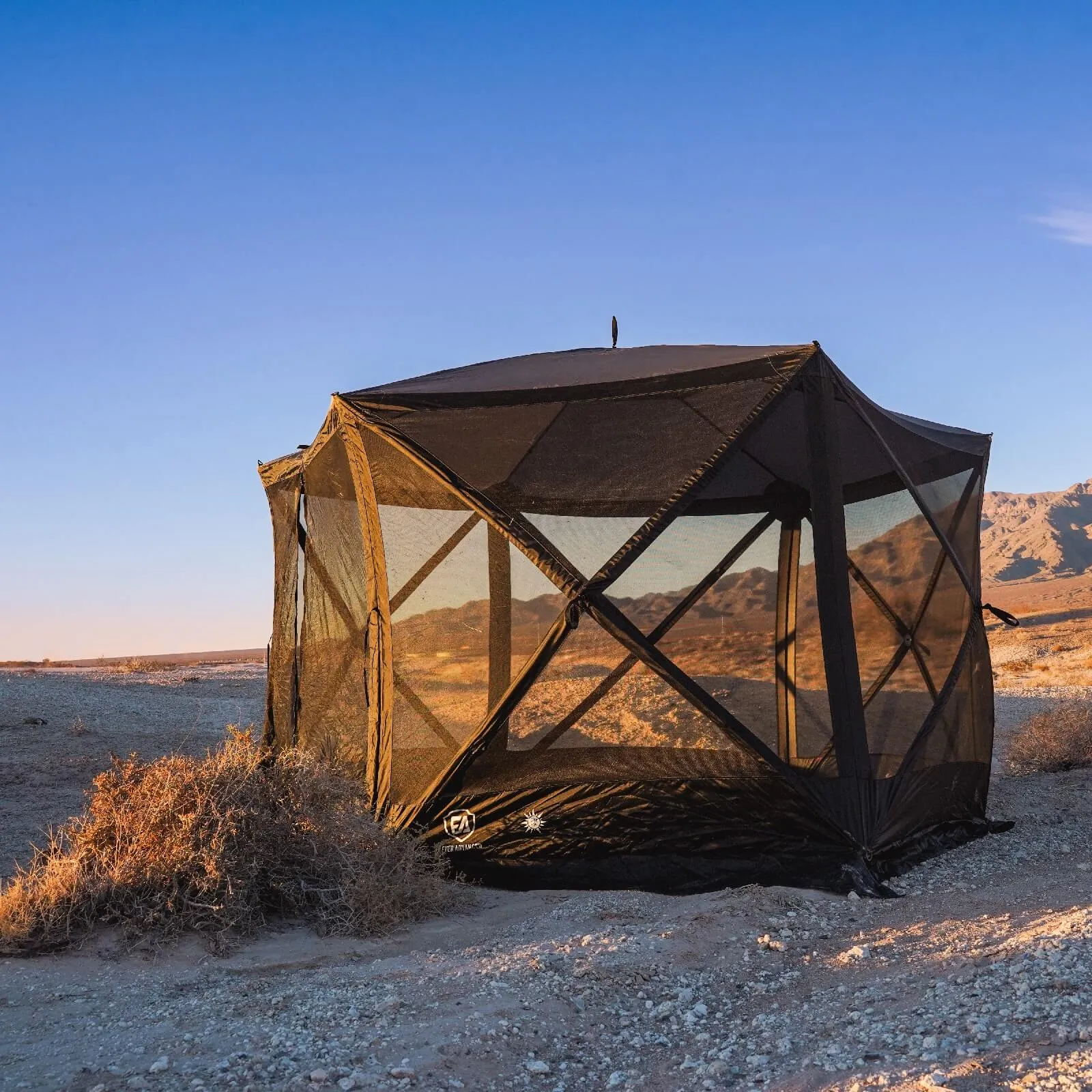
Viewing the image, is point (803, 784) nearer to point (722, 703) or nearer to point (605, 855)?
point (722, 703)

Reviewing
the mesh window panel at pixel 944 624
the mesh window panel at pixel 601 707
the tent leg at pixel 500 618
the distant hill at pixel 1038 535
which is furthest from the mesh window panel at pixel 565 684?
the distant hill at pixel 1038 535

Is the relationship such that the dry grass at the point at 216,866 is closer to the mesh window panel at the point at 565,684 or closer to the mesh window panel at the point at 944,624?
the mesh window panel at the point at 565,684

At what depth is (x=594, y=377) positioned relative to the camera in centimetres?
686

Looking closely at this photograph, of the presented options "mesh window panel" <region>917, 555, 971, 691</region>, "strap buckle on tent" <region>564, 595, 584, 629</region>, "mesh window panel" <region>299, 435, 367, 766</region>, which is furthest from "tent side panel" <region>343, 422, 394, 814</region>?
"mesh window panel" <region>917, 555, 971, 691</region>

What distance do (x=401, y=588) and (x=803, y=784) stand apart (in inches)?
110

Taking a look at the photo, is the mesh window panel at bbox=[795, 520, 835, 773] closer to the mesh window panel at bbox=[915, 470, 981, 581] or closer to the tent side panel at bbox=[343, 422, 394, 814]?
the mesh window panel at bbox=[915, 470, 981, 581]

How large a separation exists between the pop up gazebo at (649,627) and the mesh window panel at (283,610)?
4.83 ft

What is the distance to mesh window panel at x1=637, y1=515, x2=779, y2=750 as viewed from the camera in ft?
21.0

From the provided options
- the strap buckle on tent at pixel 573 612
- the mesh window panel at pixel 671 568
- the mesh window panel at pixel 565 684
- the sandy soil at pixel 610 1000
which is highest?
the mesh window panel at pixel 671 568

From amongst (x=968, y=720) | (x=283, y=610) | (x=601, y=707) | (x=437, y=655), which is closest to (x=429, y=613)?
(x=437, y=655)

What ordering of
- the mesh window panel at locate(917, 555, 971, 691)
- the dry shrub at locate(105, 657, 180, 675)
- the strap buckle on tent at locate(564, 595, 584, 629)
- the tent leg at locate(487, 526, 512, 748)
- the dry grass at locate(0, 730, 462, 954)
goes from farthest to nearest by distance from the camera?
the dry shrub at locate(105, 657, 180, 675), the mesh window panel at locate(917, 555, 971, 691), the tent leg at locate(487, 526, 512, 748), the strap buckle on tent at locate(564, 595, 584, 629), the dry grass at locate(0, 730, 462, 954)

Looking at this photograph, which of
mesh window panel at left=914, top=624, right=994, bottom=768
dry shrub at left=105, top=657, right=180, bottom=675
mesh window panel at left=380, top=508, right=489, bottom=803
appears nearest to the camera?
mesh window panel at left=380, top=508, right=489, bottom=803

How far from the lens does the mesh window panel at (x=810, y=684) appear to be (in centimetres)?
661

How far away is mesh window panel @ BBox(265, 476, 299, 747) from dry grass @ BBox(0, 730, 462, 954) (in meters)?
3.02
